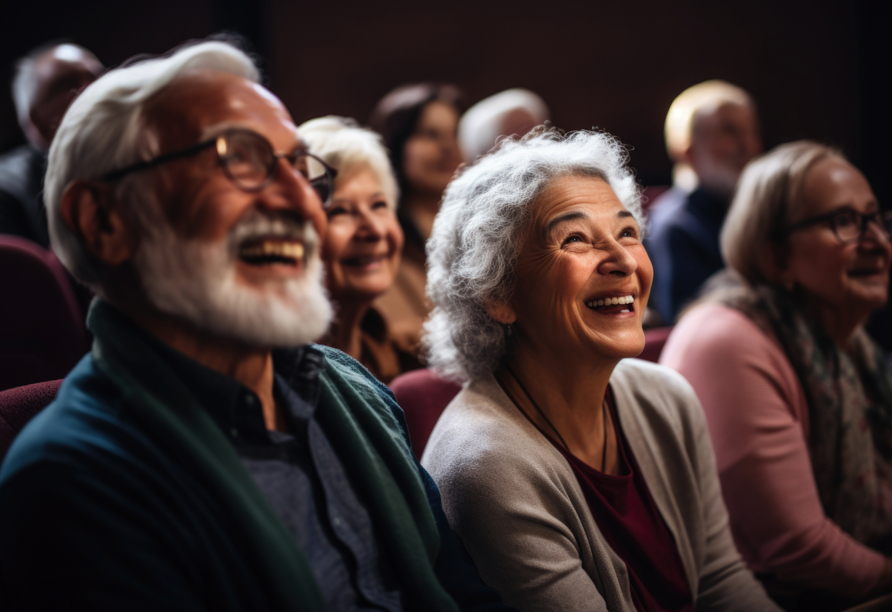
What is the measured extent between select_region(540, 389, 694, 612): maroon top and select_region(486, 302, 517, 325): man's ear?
255mm

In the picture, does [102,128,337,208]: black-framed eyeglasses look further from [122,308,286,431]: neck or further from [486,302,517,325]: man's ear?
[486,302,517,325]: man's ear

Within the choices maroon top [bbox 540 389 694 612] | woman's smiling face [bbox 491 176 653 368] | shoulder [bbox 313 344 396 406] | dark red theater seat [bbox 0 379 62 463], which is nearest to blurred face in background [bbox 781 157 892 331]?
woman's smiling face [bbox 491 176 653 368]

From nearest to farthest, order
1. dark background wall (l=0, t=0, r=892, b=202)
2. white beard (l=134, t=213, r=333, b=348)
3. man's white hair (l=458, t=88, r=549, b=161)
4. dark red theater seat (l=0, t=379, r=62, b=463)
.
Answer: white beard (l=134, t=213, r=333, b=348) < dark red theater seat (l=0, t=379, r=62, b=463) < man's white hair (l=458, t=88, r=549, b=161) < dark background wall (l=0, t=0, r=892, b=202)

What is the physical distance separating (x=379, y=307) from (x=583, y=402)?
3.35ft

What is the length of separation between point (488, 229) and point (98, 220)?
74cm

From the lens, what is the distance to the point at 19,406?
3.46ft

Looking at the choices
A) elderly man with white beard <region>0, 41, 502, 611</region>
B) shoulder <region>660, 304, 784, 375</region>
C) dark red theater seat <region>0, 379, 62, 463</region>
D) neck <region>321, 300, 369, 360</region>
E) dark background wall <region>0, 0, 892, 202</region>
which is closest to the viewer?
elderly man with white beard <region>0, 41, 502, 611</region>

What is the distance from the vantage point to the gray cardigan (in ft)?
3.85

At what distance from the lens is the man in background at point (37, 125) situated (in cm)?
227

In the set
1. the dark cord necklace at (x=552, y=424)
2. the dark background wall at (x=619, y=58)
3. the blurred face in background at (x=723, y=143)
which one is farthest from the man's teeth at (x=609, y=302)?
the dark background wall at (x=619, y=58)

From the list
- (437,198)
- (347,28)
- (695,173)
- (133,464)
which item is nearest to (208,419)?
(133,464)

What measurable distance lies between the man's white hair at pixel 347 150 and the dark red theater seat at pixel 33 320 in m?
0.76

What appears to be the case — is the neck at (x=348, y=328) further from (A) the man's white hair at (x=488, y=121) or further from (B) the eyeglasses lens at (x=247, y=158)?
(A) the man's white hair at (x=488, y=121)

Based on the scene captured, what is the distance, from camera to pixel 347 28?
4.52 m
